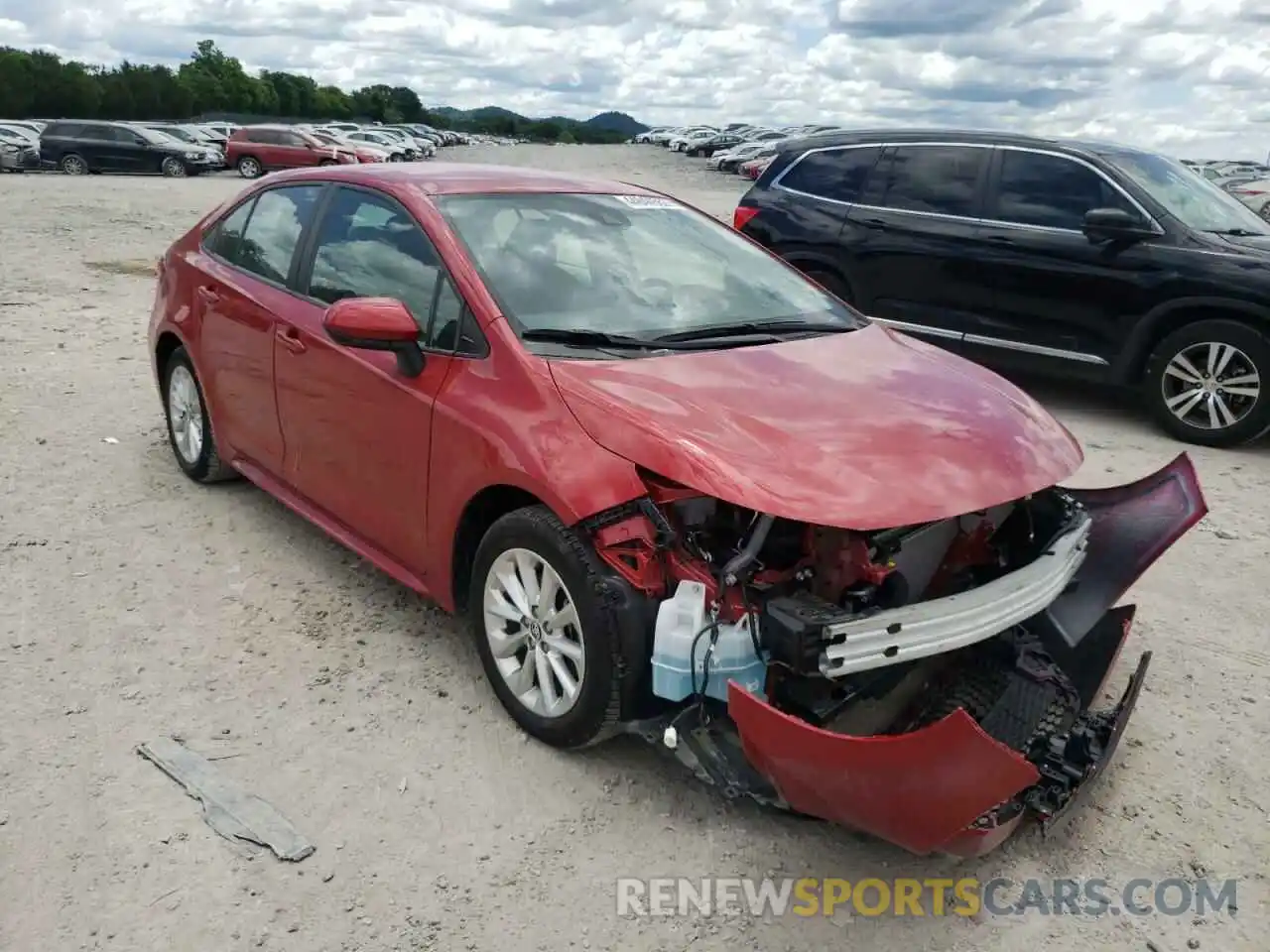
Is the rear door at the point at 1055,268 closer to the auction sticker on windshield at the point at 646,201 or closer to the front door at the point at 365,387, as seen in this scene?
the auction sticker on windshield at the point at 646,201

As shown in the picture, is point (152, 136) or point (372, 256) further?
point (152, 136)

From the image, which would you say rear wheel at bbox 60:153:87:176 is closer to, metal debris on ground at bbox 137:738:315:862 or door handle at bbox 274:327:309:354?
door handle at bbox 274:327:309:354

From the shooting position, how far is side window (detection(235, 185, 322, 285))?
4430 millimetres

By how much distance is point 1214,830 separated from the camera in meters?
3.05

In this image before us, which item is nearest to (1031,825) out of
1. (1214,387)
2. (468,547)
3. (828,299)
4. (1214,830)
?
(1214,830)

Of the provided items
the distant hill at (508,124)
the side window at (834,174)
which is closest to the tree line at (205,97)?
the distant hill at (508,124)

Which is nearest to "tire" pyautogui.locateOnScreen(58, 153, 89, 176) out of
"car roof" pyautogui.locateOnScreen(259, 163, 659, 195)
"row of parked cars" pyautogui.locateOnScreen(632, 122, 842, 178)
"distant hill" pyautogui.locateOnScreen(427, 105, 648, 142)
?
"row of parked cars" pyautogui.locateOnScreen(632, 122, 842, 178)

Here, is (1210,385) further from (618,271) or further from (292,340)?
(292,340)

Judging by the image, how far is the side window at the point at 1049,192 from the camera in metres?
7.16

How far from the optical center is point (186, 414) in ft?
17.6

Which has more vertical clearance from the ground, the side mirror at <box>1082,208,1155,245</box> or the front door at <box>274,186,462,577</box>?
the side mirror at <box>1082,208,1155,245</box>

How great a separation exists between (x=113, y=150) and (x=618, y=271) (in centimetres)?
3087

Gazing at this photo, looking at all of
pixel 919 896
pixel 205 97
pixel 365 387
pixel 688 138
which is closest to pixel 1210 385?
pixel 919 896

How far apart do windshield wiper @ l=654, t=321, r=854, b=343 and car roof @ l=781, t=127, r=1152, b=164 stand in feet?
14.5
